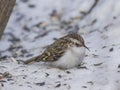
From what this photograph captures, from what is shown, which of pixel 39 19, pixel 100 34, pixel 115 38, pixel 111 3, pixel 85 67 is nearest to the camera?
pixel 85 67

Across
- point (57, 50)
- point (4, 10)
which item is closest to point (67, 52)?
point (57, 50)

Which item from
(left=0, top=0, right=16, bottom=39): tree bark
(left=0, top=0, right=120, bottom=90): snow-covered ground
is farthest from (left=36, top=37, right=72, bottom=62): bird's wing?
(left=0, top=0, right=16, bottom=39): tree bark

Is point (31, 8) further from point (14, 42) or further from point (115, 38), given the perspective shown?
point (115, 38)

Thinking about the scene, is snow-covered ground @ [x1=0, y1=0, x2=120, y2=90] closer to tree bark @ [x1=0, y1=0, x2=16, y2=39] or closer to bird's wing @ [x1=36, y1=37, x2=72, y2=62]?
bird's wing @ [x1=36, y1=37, x2=72, y2=62]

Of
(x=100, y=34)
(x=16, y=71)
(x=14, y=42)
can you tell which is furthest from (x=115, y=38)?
(x=14, y=42)

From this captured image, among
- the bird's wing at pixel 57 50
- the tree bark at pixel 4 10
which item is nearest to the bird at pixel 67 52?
the bird's wing at pixel 57 50

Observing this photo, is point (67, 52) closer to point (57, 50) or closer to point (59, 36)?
point (57, 50)

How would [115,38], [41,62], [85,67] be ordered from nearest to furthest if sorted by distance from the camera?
[85,67] → [41,62] → [115,38]

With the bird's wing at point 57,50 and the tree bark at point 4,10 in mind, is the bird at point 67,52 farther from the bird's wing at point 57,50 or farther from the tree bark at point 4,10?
the tree bark at point 4,10
